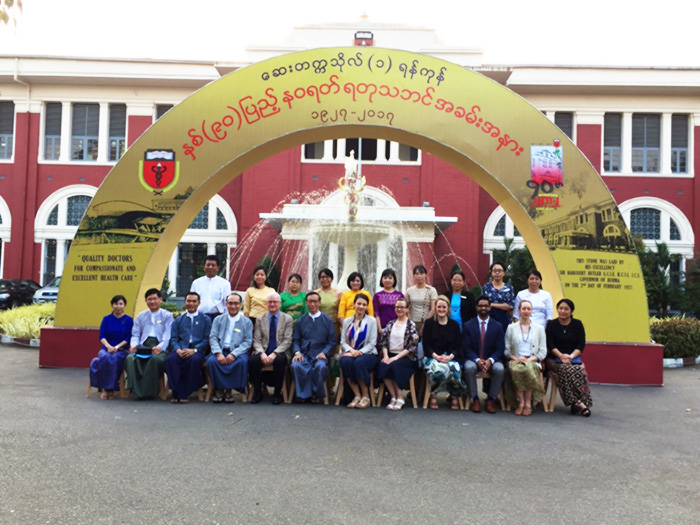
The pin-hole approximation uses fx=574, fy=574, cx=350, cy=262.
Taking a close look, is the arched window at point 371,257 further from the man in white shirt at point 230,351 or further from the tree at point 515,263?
the man in white shirt at point 230,351

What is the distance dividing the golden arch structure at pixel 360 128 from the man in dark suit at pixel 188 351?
1594 millimetres

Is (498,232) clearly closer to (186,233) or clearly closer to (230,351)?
(186,233)

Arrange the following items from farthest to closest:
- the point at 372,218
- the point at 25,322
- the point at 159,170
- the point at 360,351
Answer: the point at 372,218, the point at 25,322, the point at 159,170, the point at 360,351

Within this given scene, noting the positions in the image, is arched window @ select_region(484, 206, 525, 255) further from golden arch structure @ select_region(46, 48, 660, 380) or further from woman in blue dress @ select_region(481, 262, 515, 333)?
woman in blue dress @ select_region(481, 262, 515, 333)

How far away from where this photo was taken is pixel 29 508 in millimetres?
3307

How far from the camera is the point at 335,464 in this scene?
4.22m

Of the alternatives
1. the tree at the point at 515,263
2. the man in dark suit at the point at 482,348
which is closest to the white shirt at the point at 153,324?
the man in dark suit at the point at 482,348

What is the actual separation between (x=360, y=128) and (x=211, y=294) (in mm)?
3048

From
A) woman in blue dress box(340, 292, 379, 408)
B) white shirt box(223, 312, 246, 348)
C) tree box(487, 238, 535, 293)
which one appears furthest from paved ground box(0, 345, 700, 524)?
tree box(487, 238, 535, 293)

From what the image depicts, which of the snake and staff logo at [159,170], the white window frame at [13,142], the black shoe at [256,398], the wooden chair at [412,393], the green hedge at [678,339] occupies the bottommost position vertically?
the black shoe at [256,398]

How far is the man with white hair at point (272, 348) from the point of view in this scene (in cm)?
629

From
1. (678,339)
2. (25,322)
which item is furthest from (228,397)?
(678,339)

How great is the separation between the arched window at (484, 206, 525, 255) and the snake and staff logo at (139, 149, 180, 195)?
53.8ft

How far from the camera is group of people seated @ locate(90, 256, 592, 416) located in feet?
20.0
